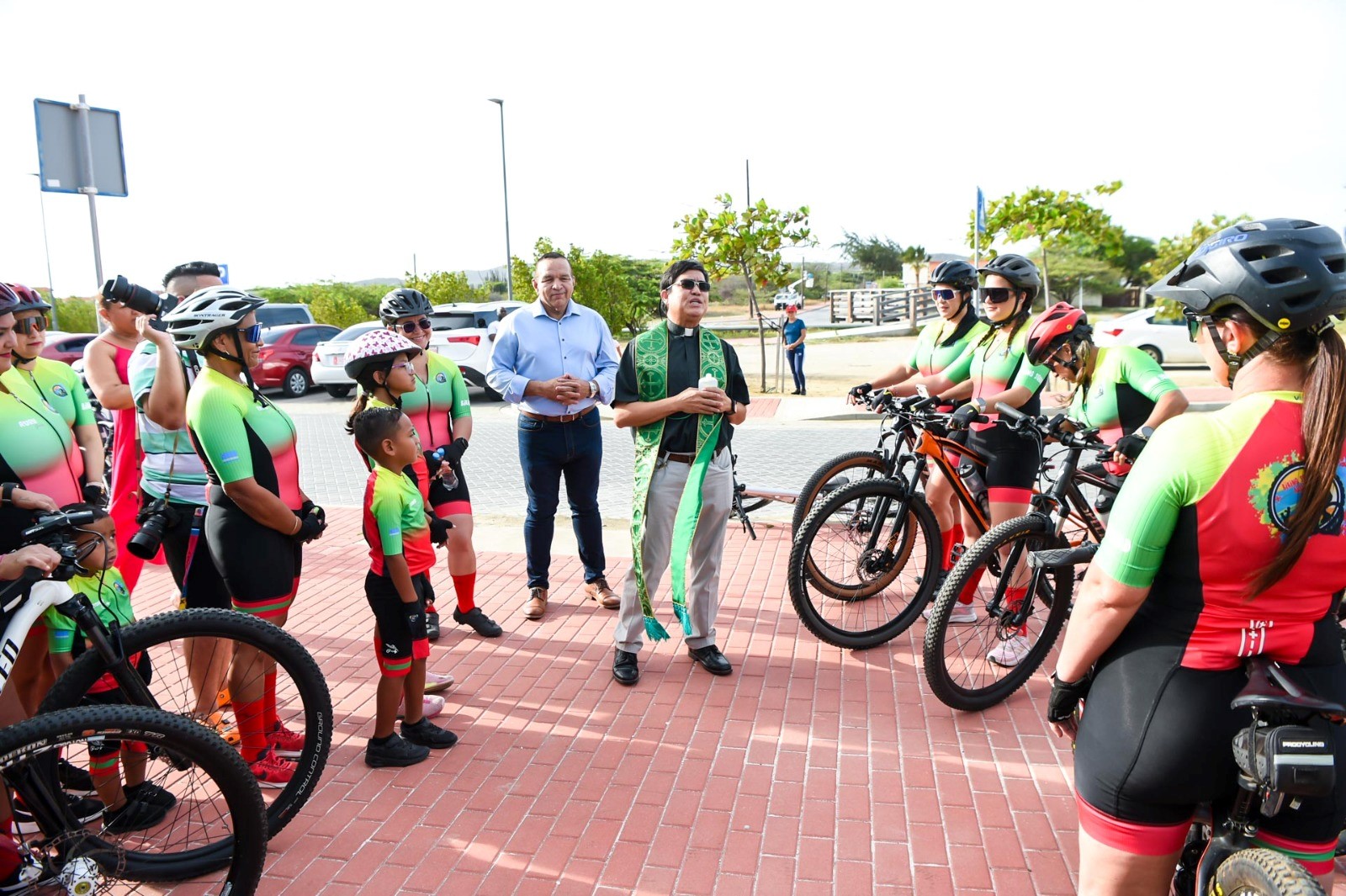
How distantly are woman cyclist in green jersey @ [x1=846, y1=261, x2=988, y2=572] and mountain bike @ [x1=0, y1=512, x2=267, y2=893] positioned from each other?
370cm

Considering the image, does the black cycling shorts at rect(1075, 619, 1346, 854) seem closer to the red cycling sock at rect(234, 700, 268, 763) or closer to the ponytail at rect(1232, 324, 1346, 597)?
the ponytail at rect(1232, 324, 1346, 597)

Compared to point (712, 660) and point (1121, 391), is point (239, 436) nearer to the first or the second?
point (712, 660)

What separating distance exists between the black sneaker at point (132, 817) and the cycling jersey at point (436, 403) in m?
2.22

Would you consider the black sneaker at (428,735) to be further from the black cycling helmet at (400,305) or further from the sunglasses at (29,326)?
the sunglasses at (29,326)

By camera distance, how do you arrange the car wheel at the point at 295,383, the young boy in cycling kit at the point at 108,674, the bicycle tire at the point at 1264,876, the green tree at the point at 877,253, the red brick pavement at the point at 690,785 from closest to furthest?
the bicycle tire at the point at 1264,876, the young boy in cycling kit at the point at 108,674, the red brick pavement at the point at 690,785, the car wheel at the point at 295,383, the green tree at the point at 877,253

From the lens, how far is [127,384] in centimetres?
476

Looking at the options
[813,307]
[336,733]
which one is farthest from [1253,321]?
[813,307]

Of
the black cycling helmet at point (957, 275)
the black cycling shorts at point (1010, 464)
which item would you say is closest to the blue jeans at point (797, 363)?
the black cycling helmet at point (957, 275)

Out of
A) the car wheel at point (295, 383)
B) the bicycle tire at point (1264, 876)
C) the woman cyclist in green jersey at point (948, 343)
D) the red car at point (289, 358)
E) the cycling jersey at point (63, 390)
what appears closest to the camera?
A: the bicycle tire at point (1264, 876)

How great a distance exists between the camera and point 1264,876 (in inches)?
68.8

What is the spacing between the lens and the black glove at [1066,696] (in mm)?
2138

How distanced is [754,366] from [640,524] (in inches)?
802

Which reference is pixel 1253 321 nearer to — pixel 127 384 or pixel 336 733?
pixel 336 733

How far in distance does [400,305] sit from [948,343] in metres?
3.31
